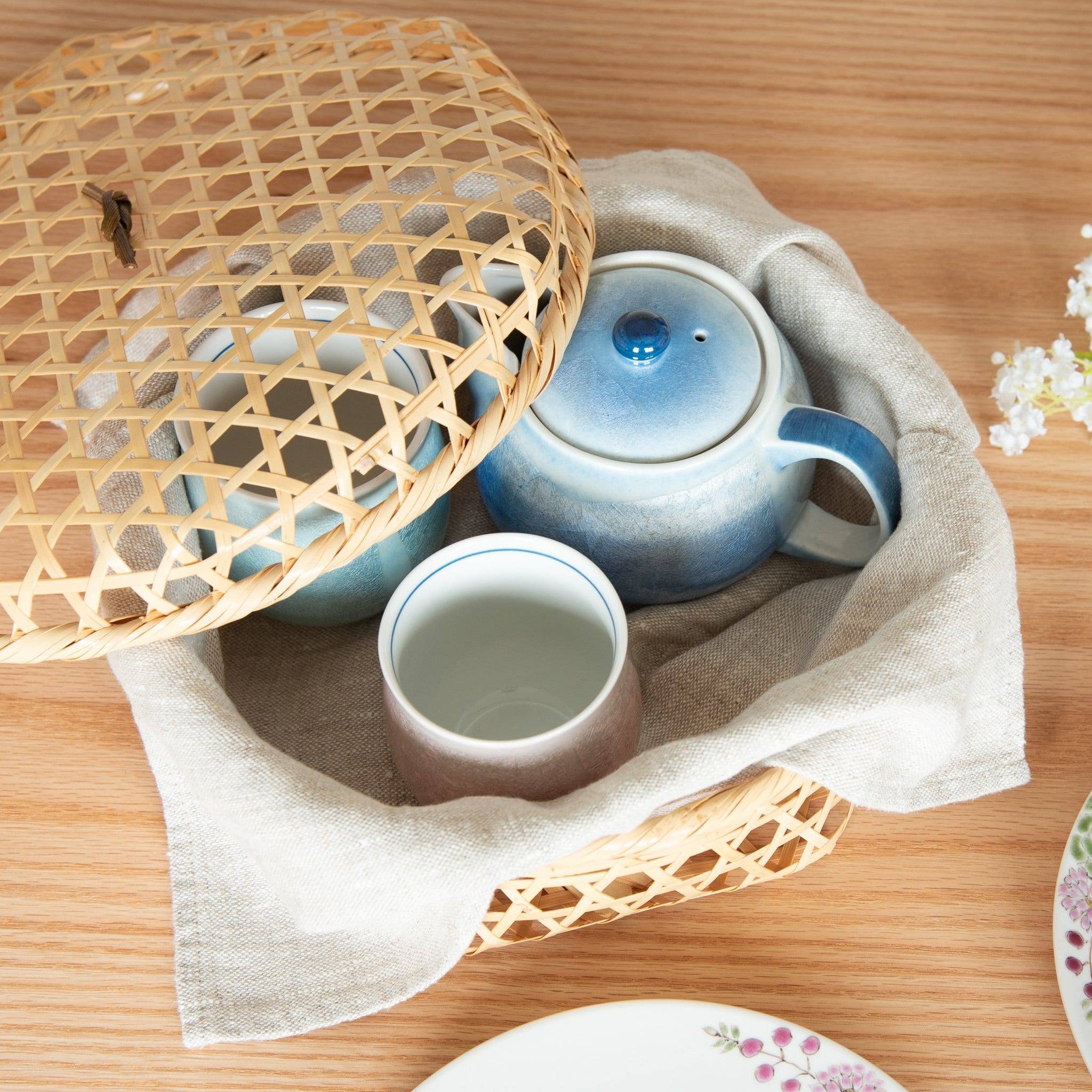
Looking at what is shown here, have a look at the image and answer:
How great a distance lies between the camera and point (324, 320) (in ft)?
1.57

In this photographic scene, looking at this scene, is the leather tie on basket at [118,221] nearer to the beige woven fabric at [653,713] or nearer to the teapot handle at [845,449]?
the beige woven fabric at [653,713]

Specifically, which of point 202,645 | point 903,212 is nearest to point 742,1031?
point 202,645

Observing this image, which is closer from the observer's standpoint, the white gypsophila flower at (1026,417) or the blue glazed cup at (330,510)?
the blue glazed cup at (330,510)

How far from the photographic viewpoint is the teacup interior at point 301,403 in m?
0.48

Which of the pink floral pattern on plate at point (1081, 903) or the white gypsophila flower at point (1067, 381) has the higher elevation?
the white gypsophila flower at point (1067, 381)

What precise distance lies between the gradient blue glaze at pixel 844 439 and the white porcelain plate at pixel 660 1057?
216 millimetres

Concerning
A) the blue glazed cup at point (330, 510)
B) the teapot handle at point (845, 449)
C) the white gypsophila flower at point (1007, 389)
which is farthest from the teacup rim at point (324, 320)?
the white gypsophila flower at point (1007, 389)

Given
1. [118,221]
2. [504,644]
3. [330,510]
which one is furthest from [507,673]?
[118,221]

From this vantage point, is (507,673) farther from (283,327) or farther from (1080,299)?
(1080,299)

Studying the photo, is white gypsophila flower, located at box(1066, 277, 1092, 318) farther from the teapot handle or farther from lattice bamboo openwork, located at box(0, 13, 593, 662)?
lattice bamboo openwork, located at box(0, 13, 593, 662)

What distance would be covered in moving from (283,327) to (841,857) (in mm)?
316

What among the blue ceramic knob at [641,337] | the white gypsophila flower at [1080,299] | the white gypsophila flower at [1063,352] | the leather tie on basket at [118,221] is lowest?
the white gypsophila flower at [1063,352]

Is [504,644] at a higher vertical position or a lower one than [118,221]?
lower

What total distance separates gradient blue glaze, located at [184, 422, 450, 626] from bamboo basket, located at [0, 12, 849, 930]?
0.02m
